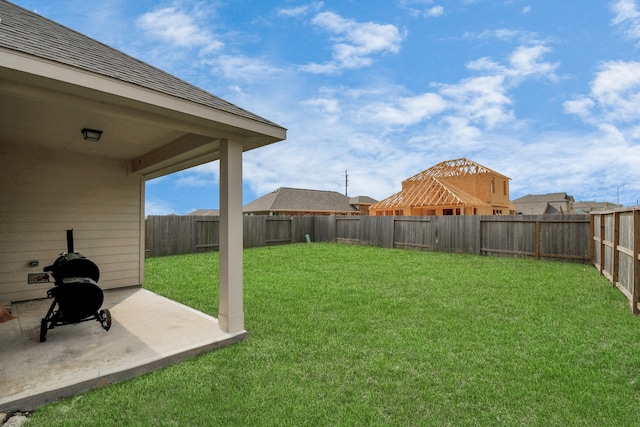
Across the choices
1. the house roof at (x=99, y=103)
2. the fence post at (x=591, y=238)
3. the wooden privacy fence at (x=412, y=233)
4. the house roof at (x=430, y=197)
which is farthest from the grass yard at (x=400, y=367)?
the house roof at (x=430, y=197)

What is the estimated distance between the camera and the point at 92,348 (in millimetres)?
3199

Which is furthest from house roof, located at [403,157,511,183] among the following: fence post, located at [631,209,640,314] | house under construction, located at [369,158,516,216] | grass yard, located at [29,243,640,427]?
fence post, located at [631,209,640,314]

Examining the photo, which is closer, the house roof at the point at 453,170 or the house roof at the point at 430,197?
the house roof at the point at 430,197

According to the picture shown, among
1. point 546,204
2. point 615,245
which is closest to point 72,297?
point 615,245

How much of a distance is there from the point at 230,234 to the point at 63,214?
386 cm

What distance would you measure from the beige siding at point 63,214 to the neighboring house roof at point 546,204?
41902 millimetres

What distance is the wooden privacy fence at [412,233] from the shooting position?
9.64 metres

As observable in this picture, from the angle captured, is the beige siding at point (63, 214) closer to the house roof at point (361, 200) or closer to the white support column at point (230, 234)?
the white support column at point (230, 234)

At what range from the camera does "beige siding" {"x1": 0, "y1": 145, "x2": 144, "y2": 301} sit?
4.96 m

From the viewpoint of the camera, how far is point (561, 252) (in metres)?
9.55

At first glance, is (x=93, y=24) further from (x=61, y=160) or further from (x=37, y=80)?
(x=37, y=80)

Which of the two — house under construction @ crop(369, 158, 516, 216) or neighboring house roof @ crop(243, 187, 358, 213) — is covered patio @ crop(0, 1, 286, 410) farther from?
neighboring house roof @ crop(243, 187, 358, 213)

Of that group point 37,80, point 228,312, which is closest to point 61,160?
point 37,80

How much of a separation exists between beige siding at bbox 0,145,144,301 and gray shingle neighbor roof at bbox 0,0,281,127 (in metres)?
2.36
